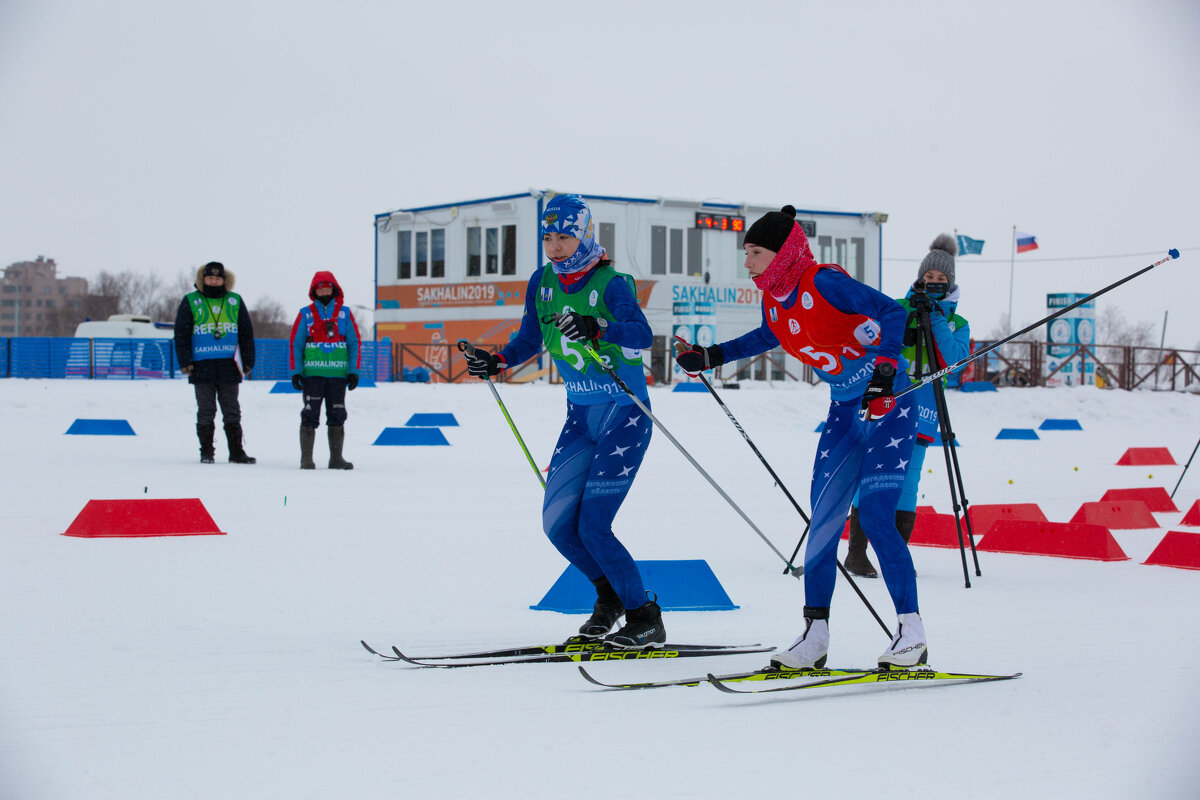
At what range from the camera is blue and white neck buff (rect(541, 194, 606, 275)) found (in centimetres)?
434

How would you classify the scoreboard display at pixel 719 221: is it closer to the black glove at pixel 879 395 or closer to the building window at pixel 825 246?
the building window at pixel 825 246

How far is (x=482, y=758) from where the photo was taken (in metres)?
2.86

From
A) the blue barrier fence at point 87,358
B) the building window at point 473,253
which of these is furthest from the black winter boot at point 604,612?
the building window at point 473,253

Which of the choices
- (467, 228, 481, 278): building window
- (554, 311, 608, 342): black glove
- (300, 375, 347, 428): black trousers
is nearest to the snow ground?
(554, 311, 608, 342): black glove

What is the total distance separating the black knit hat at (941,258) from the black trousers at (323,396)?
6572 mm

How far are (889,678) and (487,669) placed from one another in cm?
142

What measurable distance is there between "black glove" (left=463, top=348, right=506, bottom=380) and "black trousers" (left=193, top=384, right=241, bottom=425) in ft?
22.6

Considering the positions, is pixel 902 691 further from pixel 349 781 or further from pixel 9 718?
pixel 9 718

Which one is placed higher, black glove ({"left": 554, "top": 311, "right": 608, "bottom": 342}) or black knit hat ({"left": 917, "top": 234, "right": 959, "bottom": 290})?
black knit hat ({"left": 917, "top": 234, "right": 959, "bottom": 290})

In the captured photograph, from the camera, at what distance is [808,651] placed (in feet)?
12.4

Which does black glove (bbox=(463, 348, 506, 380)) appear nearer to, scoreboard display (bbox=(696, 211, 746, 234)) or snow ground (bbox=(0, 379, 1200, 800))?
snow ground (bbox=(0, 379, 1200, 800))

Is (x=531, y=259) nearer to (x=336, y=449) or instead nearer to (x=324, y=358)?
(x=324, y=358)

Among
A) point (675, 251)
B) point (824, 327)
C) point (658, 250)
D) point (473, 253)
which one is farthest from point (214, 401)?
point (675, 251)

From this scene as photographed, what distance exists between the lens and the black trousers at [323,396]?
11.0 meters
